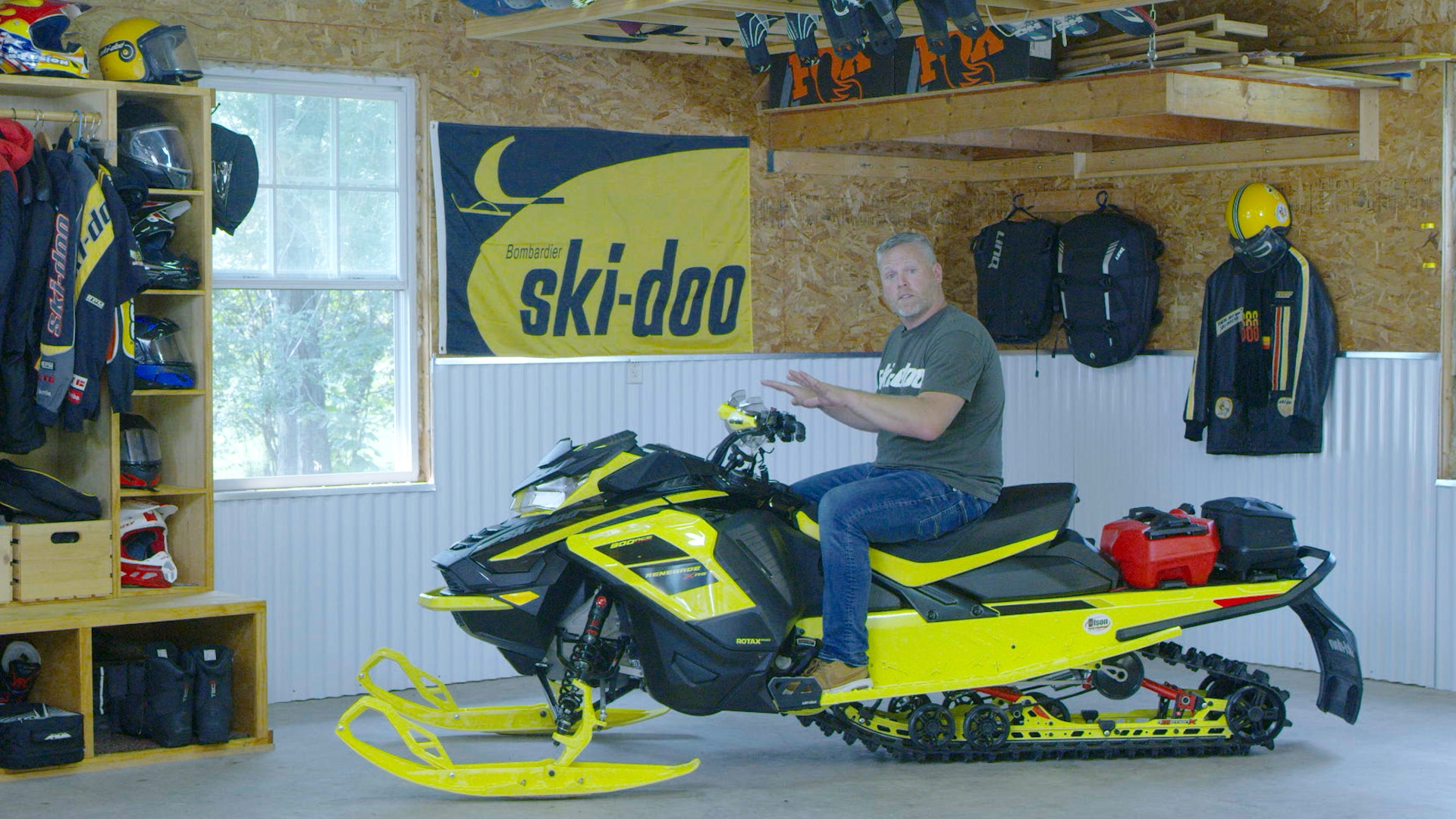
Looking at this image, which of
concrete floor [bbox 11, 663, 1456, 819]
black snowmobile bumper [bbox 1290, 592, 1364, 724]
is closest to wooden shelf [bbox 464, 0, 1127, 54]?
black snowmobile bumper [bbox 1290, 592, 1364, 724]

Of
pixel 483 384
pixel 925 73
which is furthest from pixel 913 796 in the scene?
pixel 925 73

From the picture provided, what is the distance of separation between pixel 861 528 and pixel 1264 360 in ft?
9.19

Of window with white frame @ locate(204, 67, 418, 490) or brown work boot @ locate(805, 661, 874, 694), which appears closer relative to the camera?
brown work boot @ locate(805, 661, 874, 694)

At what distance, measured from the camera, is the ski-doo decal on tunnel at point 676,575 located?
15.9 feet

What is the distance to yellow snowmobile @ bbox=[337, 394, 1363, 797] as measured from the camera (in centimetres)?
486

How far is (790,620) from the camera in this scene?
504cm

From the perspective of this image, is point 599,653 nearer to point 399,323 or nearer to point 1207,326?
point 399,323

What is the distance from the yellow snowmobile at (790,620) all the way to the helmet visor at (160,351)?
4.55 ft

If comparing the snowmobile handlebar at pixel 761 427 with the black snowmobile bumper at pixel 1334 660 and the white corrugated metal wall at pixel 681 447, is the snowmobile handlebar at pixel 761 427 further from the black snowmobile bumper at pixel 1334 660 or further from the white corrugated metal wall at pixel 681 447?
the white corrugated metal wall at pixel 681 447

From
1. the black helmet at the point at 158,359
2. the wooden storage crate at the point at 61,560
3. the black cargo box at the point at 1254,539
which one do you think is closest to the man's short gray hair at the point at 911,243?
the black cargo box at the point at 1254,539

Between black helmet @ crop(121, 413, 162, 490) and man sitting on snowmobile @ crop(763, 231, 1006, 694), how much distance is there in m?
2.45

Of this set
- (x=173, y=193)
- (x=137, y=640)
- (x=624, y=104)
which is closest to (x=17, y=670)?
(x=137, y=640)

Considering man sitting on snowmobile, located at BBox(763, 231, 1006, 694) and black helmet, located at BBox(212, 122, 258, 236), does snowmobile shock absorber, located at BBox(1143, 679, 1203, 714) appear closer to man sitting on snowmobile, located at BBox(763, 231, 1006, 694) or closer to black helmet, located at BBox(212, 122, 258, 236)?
man sitting on snowmobile, located at BBox(763, 231, 1006, 694)

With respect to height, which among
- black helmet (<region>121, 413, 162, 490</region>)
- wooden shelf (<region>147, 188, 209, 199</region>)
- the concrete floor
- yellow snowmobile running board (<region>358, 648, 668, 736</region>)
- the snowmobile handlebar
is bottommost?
the concrete floor
